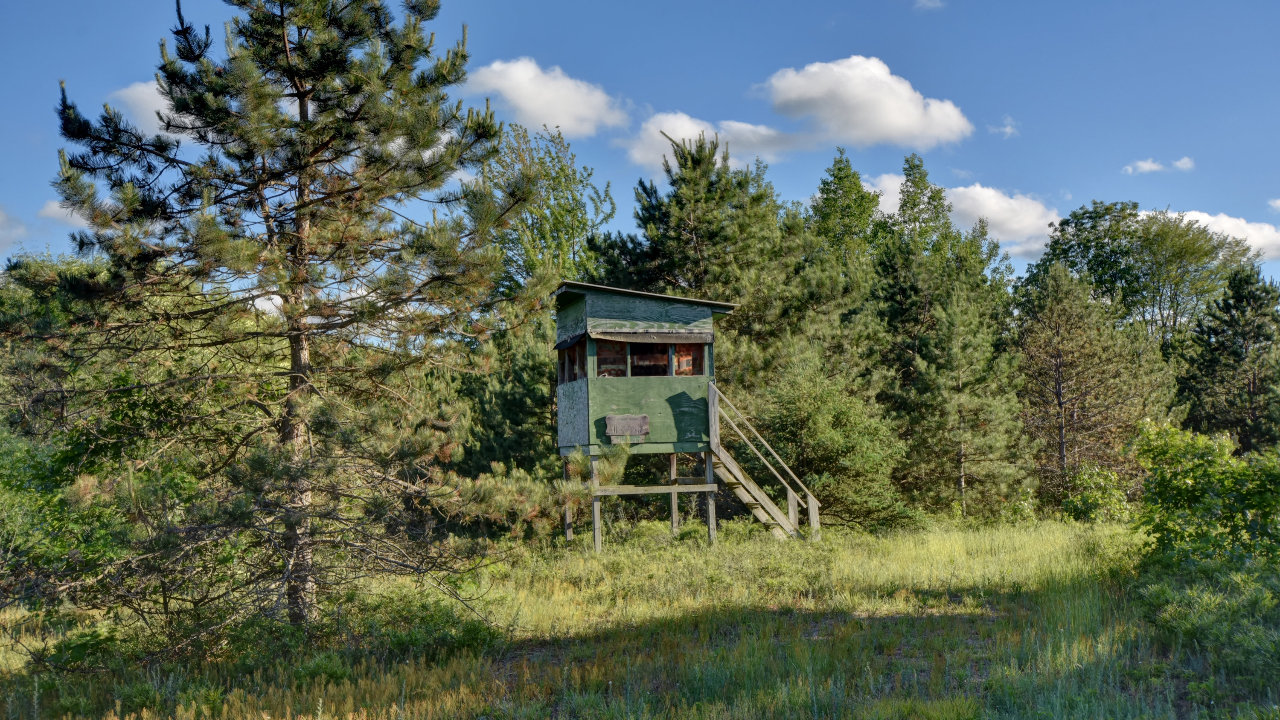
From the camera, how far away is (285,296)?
876 centimetres

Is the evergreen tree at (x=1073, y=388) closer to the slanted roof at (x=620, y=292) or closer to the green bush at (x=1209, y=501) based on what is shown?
the slanted roof at (x=620, y=292)

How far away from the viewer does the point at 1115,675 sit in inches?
261

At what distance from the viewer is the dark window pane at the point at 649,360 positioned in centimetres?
1694

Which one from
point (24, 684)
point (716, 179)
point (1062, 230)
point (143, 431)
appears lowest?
point (24, 684)

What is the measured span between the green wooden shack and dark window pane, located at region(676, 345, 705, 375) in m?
0.02

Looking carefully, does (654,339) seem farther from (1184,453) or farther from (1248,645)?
(1248,645)

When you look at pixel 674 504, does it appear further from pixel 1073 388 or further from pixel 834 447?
pixel 1073 388

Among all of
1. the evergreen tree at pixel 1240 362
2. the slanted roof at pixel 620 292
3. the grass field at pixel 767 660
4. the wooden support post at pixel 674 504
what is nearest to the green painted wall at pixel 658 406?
the slanted roof at pixel 620 292

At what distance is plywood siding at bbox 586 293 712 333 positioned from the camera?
1603cm

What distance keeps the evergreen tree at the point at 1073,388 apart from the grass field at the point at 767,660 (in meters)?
13.3

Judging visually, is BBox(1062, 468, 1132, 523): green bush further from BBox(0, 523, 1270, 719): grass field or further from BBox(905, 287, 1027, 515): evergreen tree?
BBox(0, 523, 1270, 719): grass field

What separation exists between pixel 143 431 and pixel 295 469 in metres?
2.82

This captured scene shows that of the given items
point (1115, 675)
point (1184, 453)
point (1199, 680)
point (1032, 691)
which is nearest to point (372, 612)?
point (1032, 691)

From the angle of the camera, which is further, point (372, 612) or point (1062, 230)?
point (1062, 230)
